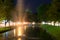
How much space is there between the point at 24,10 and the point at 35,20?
18751 mm

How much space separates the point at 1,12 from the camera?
4375 centimetres

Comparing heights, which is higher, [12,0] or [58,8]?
[12,0]

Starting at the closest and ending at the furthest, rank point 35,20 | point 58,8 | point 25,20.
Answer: point 58,8, point 35,20, point 25,20

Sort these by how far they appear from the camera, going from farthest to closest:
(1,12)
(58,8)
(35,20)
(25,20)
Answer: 1. (25,20)
2. (35,20)
3. (1,12)
4. (58,8)

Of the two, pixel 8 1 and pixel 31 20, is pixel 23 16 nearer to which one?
pixel 31 20

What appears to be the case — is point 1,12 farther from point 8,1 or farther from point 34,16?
point 34,16

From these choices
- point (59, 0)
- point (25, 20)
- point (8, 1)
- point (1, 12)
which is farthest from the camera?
point (25, 20)

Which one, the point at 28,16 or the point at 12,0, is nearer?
the point at 12,0

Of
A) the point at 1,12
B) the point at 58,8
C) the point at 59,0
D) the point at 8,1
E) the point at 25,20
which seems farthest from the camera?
the point at 25,20

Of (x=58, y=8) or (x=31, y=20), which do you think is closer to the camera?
(x=58, y=8)

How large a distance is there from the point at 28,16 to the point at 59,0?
139 metres

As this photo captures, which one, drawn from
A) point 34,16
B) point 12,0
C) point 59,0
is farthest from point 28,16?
point 59,0

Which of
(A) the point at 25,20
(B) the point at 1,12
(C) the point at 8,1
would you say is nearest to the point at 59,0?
(B) the point at 1,12

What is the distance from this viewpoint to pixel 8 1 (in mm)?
57156
